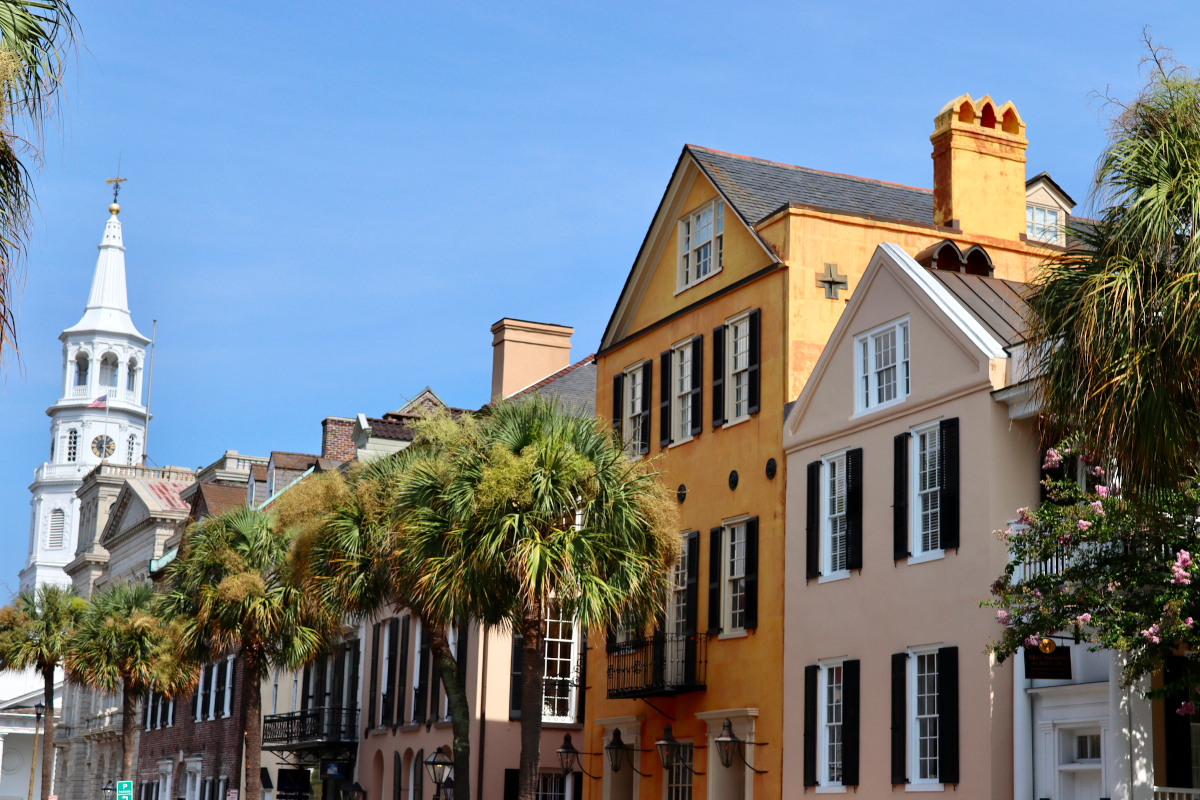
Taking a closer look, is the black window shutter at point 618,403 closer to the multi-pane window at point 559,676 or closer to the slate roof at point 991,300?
the multi-pane window at point 559,676

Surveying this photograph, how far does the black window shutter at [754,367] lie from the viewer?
27.5 meters

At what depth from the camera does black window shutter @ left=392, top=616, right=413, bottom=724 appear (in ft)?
134

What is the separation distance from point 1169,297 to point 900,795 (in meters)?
11.7

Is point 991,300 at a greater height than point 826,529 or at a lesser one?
greater

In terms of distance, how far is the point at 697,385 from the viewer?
29.8 meters

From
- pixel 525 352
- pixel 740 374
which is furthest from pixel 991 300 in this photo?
pixel 525 352

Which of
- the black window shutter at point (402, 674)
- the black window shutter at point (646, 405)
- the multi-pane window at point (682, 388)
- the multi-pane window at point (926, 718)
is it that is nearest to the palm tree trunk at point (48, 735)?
the black window shutter at point (402, 674)

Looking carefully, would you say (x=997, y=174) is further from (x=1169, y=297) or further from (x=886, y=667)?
(x=1169, y=297)

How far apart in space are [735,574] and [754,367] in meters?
3.70

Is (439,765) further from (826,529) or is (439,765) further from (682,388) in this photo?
→ (826,529)

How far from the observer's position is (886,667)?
74.6 ft

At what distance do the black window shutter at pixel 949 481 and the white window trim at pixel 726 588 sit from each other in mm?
5847

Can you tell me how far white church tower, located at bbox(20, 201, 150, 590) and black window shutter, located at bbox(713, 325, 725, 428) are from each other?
430ft

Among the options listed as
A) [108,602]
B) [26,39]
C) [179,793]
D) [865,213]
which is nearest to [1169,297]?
[26,39]
